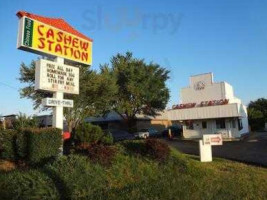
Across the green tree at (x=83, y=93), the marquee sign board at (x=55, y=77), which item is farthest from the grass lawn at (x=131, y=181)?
the green tree at (x=83, y=93)

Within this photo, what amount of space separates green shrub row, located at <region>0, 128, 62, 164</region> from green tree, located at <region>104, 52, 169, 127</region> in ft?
103

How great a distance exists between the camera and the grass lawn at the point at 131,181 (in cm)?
820

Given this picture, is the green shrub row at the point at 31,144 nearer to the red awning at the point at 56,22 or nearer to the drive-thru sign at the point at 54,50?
the drive-thru sign at the point at 54,50

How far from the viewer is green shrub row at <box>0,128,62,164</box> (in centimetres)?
1227

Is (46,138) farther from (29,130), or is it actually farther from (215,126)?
(215,126)

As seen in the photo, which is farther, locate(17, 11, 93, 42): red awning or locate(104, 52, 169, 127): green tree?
locate(104, 52, 169, 127): green tree

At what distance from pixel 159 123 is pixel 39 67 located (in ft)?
170

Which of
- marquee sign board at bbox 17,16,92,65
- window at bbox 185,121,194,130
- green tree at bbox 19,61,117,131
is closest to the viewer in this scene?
marquee sign board at bbox 17,16,92,65

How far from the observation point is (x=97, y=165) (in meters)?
10.6

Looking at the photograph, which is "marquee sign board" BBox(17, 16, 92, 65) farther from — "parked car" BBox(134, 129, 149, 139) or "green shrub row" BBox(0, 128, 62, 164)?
"parked car" BBox(134, 129, 149, 139)

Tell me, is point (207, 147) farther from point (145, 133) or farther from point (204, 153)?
point (145, 133)

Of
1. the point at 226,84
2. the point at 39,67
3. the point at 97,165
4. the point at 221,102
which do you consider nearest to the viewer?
the point at 97,165

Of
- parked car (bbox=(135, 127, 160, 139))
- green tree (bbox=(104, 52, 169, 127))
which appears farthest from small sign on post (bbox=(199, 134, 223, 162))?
green tree (bbox=(104, 52, 169, 127))

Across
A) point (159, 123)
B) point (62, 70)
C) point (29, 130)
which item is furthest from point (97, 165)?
point (159, 123)
